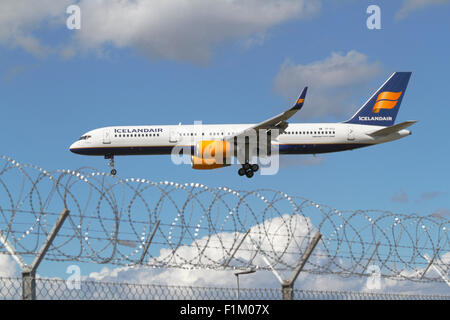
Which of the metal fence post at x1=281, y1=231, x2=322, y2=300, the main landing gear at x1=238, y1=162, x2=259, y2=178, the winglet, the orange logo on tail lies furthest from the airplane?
the metal fence post at x1=281, y1=231, x2=322, y2=300

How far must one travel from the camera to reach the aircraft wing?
1639 inches

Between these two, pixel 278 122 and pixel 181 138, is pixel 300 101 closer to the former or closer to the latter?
pixel 278 122

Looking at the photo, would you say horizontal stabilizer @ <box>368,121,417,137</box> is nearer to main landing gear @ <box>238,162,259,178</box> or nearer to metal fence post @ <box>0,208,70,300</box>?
main landing gear @ <box>238,162,259,178</box>

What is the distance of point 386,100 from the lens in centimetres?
6038

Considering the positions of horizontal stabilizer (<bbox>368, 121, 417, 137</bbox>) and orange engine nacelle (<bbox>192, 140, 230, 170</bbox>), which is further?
horizontal stabilizer (<bbox>368, 121, 417, 137</bbox>)

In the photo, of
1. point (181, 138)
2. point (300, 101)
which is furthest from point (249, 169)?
point (300, 101)

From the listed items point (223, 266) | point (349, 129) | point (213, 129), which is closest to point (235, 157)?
point (213, 129)

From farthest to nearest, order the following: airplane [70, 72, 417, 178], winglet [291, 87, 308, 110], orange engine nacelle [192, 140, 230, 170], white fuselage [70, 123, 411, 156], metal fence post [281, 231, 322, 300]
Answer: white fuselage [70, 123, 411, 156], airplane [70, 72, 417, 178], orange engine nacelle [192, 140, 230, 170], winglet [291, 87, 308, 110], metal fence post [281, 231, 322, 300]

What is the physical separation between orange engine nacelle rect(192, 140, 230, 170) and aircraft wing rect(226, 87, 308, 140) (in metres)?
3.32

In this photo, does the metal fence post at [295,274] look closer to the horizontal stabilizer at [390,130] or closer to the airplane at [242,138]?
the airplane at [242,138]
